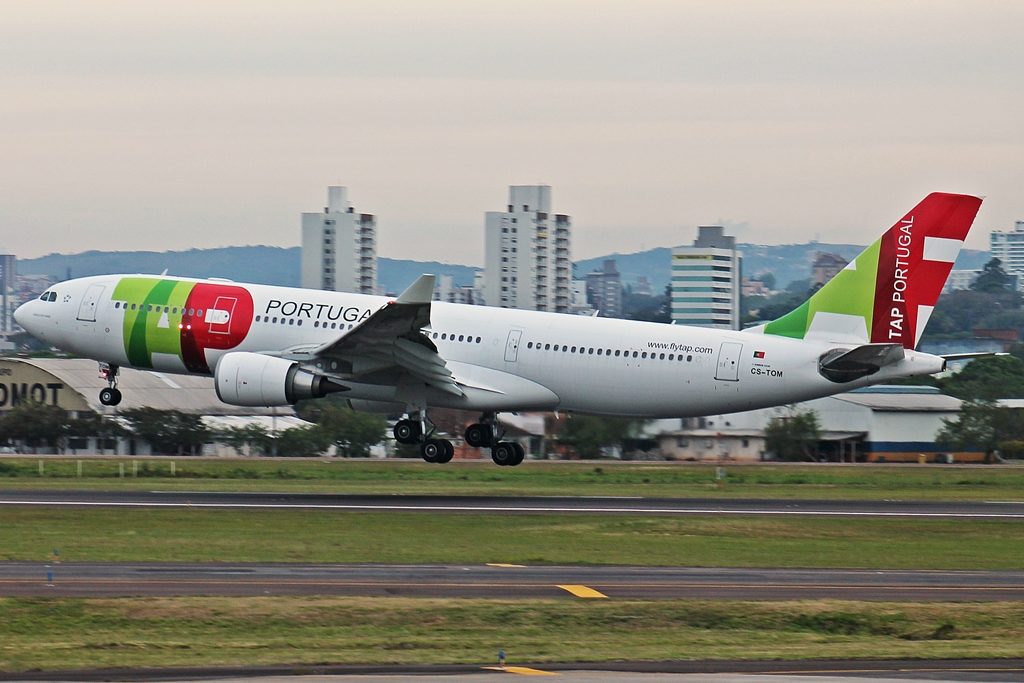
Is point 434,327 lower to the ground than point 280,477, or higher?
higher

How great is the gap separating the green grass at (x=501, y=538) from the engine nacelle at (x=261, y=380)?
236 inches

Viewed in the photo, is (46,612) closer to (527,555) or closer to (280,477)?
(527,555)

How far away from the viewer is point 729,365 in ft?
154

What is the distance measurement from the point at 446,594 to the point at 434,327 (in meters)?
22.9

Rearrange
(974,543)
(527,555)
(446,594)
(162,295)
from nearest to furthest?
(446,594), (527,555), (974,543), (162,295)

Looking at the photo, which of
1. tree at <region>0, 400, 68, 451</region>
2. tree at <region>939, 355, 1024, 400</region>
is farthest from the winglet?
tree at <region>939, 355, 1024, 400</region>

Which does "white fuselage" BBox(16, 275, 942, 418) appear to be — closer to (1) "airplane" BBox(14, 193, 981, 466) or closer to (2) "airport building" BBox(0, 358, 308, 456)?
(1) "airplane" BBox(14, 193, 981, 466)

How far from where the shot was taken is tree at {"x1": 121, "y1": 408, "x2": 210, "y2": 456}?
7675cm

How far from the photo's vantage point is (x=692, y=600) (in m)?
27.2

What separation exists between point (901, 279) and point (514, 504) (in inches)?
544

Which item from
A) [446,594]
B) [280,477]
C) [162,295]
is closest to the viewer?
[446,594]

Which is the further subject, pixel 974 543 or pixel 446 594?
pixel 974 543

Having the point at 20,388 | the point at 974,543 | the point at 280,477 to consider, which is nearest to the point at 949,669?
the point at 974,543

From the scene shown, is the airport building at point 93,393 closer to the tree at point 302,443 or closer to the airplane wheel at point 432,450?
the tree at point 302,443
